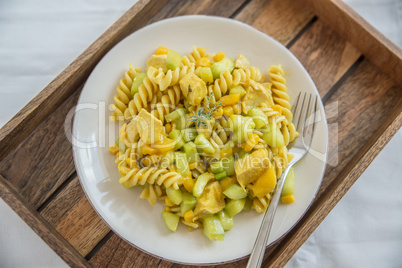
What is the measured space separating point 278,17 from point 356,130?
1140 millimetres

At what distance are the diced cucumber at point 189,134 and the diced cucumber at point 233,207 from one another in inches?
19.6

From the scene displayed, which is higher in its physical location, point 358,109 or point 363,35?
point 363,35

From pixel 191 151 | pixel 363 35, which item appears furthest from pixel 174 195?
pixel 363 35

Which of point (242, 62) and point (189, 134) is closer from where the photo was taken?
point (189, 134)

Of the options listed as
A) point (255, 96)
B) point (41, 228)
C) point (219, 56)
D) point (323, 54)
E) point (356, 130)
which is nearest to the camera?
point (41, 228)

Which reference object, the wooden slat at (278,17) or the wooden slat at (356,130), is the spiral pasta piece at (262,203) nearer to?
the wooden slat at (356,130)

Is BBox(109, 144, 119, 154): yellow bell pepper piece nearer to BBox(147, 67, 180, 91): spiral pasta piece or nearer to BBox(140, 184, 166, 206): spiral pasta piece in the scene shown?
BBox(140, 184, 166, 206): spiral pasta piece

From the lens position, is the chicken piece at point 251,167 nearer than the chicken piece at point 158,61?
Yes

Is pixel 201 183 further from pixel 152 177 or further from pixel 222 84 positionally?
pixel 222 84

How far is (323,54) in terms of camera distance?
3.15 m

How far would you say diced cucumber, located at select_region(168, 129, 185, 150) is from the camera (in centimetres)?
256

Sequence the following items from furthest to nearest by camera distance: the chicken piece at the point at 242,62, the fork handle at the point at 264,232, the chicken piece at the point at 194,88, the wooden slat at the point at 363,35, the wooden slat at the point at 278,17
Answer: the wooden slat at the point at 278,17
the wooden slat at the point at 363,35
the chicken piece at the point at 242,62
the chicken piece at the point at 194,88
the fork handle at the point at 264,232

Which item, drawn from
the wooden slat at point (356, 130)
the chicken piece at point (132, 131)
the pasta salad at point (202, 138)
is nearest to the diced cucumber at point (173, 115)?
the pasta salad at point (202, 138)

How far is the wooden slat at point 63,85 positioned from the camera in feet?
8.75
